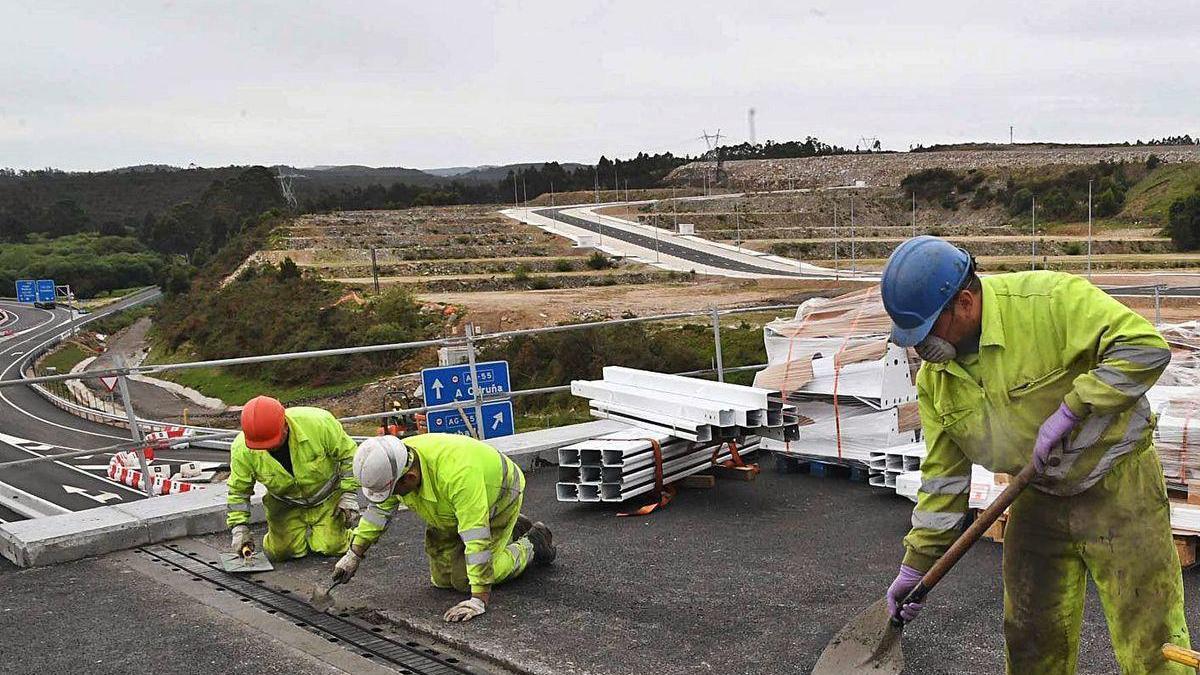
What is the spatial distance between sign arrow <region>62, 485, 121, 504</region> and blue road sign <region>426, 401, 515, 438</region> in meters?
19.4

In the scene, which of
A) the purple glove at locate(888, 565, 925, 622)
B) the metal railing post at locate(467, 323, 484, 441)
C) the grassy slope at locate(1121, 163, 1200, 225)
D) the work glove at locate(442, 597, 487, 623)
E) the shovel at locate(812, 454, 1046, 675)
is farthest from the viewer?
the grassy slope at locate(1121, 163, 1200, 225)

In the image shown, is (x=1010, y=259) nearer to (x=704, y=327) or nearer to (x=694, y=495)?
(x=704, y=327)

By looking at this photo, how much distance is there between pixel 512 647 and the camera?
16.9 ft

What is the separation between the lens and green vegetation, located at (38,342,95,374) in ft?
192

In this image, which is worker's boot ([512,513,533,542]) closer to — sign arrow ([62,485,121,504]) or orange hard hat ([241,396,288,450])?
orange hard hat ([241,396,288,450])

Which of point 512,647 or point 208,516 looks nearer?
point 512,647

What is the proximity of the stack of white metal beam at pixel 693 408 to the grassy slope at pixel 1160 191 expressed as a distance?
195 ft

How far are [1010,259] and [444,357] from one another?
161 feet

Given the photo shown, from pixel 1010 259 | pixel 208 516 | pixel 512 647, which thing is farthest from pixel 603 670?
pixel 1010 259

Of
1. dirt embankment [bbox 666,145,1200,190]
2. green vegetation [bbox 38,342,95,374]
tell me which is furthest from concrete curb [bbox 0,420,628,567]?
dirt embankment [bbox 666,145,1200,190]

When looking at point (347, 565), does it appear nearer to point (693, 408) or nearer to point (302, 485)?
point (302, 485)

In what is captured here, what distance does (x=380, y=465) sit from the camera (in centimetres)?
533

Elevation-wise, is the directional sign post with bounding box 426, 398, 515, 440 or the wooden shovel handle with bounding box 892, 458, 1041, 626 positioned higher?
the wooden shovel handle with bounding box 892, 458, 1041, 626

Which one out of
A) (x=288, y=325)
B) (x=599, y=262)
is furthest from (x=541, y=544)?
(x=599, y=262)
